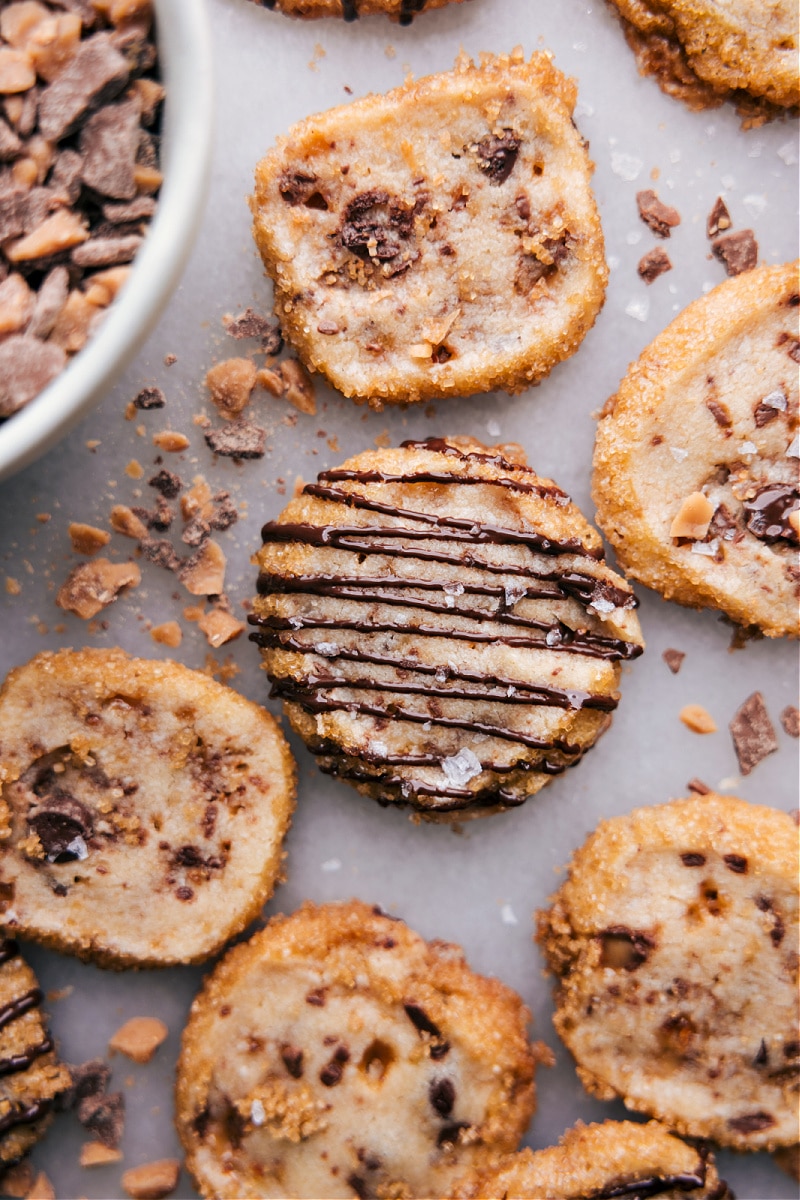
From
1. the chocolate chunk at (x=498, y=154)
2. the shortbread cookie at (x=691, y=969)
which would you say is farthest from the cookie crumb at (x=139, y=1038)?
the chocolate chunk at (x=498, y=154)

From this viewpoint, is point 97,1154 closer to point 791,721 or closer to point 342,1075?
point 342,1075

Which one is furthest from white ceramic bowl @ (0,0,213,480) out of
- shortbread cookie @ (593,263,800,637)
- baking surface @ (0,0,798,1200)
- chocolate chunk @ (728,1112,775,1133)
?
chocolate chunk @ (728,1112,775,1133)

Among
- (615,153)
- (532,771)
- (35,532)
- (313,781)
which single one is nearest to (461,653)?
(532,771)

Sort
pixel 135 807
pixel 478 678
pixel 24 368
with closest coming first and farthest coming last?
pixel 24 368 → pixel 478 678 → pixel 135 807

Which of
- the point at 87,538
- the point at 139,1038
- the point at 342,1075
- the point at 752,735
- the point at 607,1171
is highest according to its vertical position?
the point at 752,735

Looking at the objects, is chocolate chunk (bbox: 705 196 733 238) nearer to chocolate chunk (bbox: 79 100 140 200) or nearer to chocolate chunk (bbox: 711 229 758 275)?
chocolate chunk (bbox: 711 229 758 275)

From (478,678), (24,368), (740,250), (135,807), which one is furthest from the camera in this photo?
(740,250)

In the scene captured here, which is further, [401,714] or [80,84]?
[401,714]

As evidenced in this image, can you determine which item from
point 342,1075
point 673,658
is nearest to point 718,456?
point 673,658
